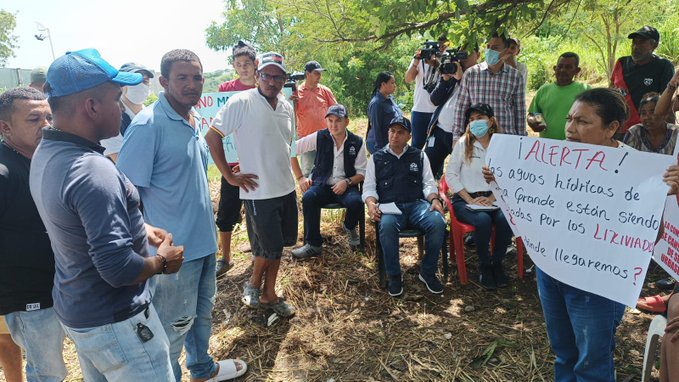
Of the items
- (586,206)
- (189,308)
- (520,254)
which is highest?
(586,206)

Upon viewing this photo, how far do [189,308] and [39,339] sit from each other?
0.76 metres

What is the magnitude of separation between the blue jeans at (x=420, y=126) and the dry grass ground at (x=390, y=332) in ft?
6.13

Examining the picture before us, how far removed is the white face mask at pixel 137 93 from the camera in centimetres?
372

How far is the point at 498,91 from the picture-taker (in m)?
4.19

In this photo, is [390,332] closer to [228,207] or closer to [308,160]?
[228,207]

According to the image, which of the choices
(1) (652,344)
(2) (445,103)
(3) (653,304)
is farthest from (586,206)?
(2) (445,103)

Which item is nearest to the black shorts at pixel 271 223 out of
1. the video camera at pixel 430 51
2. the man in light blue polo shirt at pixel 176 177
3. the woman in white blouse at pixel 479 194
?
the man in light blue polo shirt at pixel 176 177

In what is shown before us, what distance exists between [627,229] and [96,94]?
2132 millimetres

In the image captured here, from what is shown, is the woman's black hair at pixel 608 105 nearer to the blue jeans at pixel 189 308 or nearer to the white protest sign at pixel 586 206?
the white protest sign at pixel 586 206

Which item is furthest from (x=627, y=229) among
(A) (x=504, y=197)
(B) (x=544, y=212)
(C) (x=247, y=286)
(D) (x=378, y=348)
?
(C) (x=247, y=286)

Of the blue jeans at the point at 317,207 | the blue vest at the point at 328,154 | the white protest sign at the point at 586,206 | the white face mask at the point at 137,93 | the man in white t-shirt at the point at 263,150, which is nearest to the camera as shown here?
the white protest sign at the point at 586,206

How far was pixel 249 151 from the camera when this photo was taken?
313cm

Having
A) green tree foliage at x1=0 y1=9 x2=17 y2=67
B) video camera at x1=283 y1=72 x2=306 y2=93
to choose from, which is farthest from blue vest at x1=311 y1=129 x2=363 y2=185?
green tree foliage at x1=0 y1=9 x2=17 y2=67

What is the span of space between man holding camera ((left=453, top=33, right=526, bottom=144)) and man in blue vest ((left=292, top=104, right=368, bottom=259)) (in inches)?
44.8
